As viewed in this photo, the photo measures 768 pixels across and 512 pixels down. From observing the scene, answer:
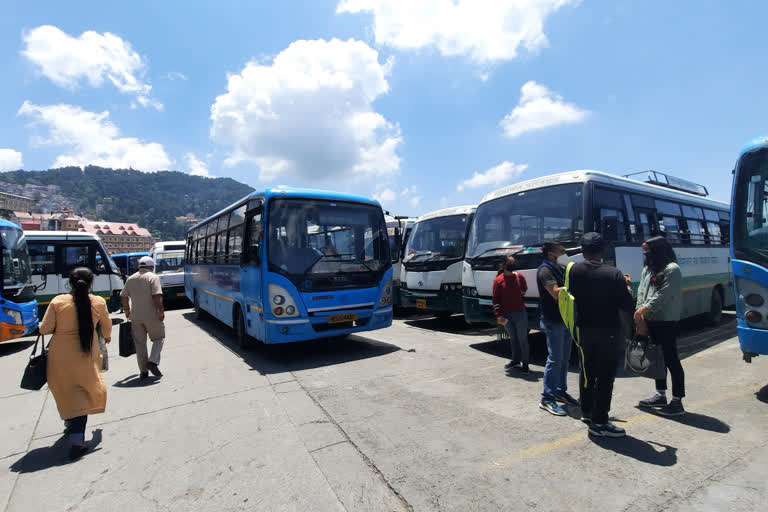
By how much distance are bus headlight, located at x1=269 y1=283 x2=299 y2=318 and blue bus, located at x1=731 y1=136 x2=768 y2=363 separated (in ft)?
20.1

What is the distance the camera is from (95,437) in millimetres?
4254

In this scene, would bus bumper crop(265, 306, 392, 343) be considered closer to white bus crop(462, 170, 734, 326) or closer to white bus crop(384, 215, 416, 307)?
white bus crop(462, 170, 734, 326)

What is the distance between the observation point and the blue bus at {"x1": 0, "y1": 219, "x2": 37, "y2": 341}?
331 inches

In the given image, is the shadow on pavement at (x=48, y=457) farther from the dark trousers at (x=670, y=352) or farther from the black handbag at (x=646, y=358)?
the dark trousers at (x=670, y=352)

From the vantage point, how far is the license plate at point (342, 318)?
7.26m

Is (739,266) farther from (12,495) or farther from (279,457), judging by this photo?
(12,495)

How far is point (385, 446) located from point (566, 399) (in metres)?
2.29

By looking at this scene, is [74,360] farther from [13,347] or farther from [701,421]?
[13,347]

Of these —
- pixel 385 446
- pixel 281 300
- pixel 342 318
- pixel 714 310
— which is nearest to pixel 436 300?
pixel 342 318

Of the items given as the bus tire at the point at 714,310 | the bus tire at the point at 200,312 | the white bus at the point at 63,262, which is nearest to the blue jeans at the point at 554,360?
the bus tire at the point at 714,310

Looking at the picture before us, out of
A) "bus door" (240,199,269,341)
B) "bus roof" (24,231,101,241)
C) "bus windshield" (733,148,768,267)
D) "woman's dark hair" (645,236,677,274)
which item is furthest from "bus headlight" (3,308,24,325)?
"bus windshield" (733,148,768,267)

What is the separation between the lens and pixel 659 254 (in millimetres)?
4531

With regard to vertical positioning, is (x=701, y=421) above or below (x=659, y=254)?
below

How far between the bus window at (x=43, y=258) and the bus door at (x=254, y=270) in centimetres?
889
